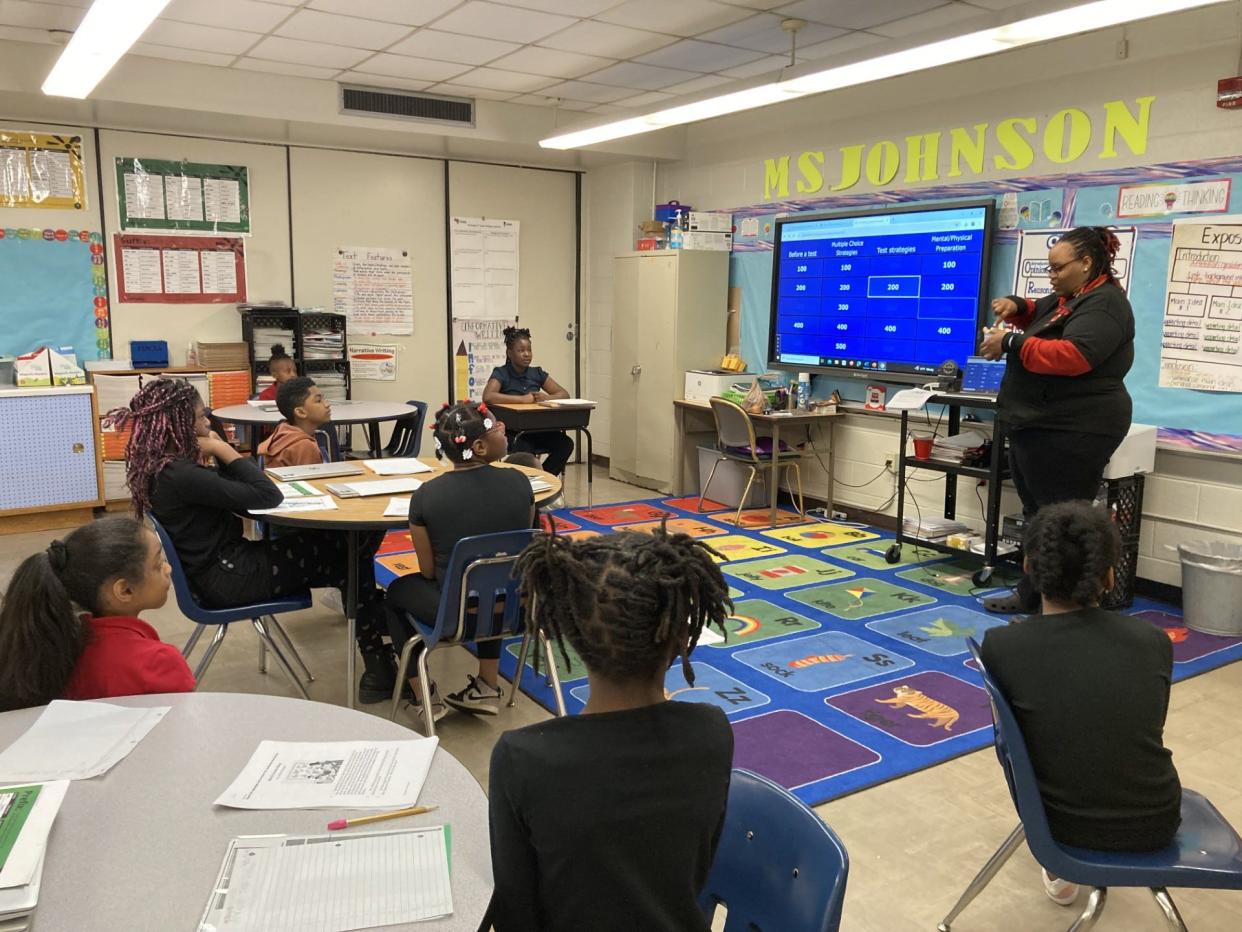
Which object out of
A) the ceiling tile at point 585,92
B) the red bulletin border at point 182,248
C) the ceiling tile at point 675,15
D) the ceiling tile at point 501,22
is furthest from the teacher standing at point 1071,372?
the red bulletin border at point 182,248

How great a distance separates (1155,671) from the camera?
1903mm

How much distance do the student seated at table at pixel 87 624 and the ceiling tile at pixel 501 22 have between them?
358 centimetres

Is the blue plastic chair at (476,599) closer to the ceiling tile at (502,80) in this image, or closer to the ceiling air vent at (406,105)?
the ceiling tile at (502,80)

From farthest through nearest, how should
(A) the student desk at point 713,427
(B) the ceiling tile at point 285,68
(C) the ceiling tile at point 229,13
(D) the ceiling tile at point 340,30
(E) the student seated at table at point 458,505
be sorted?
(A) the student desk at point 713,427
(B) the ceiling tile at point 285,68
(D) the ceiling tile at point 340,30
(C) the ceiling tile at point 229,13
(E) the student seated at table at point 458,505

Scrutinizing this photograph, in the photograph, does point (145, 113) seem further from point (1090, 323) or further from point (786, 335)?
point (1090, 323)

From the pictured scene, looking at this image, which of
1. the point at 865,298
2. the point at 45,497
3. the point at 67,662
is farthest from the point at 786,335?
the point at 67,662

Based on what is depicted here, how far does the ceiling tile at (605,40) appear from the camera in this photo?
16.7 ft

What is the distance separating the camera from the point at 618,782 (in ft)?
3.98

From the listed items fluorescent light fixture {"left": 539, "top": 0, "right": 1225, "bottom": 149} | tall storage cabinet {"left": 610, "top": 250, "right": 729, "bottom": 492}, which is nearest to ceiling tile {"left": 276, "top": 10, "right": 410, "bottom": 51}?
fluorescent light fixture {"left": 539, "top": 0, "right": 1225, "bottom": 149}

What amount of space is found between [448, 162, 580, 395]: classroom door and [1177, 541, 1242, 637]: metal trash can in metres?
5.37

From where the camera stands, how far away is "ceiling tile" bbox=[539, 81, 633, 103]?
649 cm

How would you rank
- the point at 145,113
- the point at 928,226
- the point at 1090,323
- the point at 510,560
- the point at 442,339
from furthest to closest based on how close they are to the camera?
the point at 442,339, the point at 145,113, the point at 928,226, the point at 1090,323, the point at 510,560

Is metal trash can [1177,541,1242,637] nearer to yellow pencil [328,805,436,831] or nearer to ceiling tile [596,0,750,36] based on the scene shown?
ceiling tile [596,0,750,36]

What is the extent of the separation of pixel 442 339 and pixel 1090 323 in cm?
519
